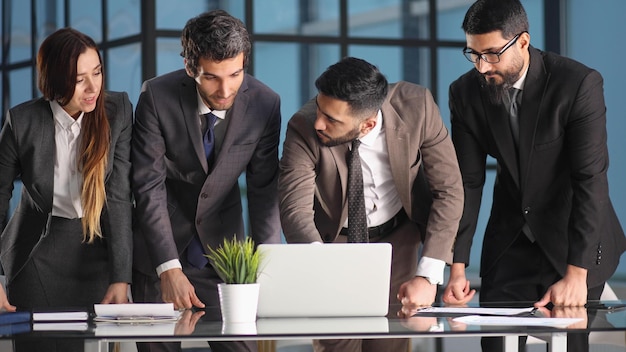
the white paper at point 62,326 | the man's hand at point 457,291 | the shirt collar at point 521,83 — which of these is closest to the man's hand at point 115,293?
the white paper at point 62,326

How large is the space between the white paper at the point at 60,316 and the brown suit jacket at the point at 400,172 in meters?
0.73

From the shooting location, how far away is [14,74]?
7449 mm

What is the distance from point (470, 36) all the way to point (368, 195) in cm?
65

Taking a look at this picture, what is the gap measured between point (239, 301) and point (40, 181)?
93 cm

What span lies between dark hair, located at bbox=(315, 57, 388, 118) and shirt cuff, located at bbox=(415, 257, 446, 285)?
1.71 feet

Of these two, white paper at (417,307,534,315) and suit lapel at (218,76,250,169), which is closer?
white paper at (417,307,534,315)

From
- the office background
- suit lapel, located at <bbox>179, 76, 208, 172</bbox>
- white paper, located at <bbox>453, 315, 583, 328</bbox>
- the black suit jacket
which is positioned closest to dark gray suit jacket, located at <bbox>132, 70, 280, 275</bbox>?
suit lapel, located at <bbox>179, 76, 208, 172</bbox>

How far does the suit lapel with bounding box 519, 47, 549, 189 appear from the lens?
344 cm

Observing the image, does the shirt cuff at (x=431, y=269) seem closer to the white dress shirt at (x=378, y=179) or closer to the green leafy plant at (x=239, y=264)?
the white dress shirt at (x=378, y=179)

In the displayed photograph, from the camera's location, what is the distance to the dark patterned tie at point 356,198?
11.2ft

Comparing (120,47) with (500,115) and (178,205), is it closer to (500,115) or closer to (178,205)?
(178,205)

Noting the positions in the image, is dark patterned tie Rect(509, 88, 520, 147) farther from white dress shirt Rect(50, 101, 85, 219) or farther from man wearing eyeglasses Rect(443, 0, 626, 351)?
white dress shirt Rect(50, 101, 85, 219)

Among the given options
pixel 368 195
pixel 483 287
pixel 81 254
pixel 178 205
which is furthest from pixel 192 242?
pixel 483 287

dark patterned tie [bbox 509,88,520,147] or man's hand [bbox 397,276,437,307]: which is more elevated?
dark patterned tie [bbox 509,88,520,147]
